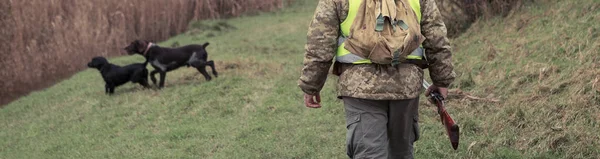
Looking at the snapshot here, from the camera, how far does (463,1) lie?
1131 centimetres

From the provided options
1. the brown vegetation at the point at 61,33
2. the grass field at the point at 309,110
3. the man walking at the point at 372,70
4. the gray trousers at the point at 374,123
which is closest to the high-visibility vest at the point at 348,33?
the man walking at the point at 372,70

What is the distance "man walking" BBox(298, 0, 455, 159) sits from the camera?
14.0ft

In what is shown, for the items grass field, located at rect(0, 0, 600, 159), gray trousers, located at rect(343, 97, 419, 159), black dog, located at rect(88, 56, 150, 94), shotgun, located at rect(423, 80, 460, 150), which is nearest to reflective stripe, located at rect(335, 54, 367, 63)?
gray trousers, located at rect(343, 97, 419, 159)

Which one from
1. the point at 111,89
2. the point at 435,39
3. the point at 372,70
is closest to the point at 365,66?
the point at 372,70

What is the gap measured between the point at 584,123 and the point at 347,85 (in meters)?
2.42

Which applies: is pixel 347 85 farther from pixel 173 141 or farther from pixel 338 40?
pixel 173 141

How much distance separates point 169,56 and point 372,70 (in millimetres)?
7188

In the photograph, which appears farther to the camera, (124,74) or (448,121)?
(124,74)

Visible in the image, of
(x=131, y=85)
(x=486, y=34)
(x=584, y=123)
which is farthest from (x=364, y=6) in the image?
(x=131, y=85)

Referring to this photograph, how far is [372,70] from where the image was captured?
14.0 feet

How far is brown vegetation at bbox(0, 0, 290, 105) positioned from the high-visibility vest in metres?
10.7

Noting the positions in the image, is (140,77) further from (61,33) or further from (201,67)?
(61,33)

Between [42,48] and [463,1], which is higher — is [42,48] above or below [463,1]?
below

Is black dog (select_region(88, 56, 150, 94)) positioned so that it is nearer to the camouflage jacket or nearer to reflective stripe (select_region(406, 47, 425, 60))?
the camouflage jacket
